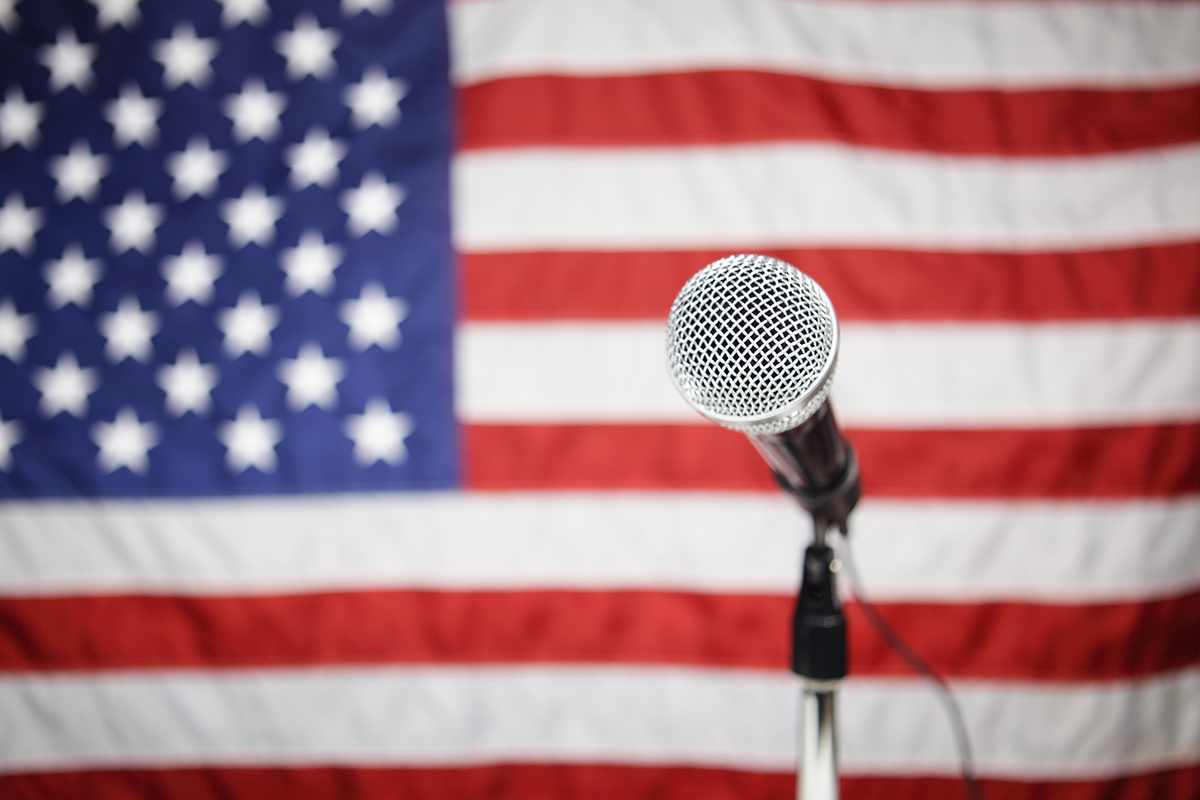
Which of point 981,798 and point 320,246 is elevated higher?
point 320,246

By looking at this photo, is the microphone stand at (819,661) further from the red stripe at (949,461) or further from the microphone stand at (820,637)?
the red stripe at (949,461)

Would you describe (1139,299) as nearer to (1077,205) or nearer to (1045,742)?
(1077,205)

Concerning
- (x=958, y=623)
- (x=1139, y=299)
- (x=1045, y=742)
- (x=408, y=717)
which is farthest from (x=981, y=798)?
(x=408, y=717)

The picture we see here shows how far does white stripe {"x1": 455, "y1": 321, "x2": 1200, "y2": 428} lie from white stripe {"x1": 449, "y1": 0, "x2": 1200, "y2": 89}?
1.47ft

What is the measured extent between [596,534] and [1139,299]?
3.34 ft

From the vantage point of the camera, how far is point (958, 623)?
1.19m

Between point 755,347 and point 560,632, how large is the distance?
0.91 metres

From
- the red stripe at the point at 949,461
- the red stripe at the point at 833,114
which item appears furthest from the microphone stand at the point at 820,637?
the red stripe at the point at 833,114

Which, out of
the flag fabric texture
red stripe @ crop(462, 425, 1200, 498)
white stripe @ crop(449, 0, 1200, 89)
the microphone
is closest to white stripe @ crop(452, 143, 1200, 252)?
the flag fabric texture

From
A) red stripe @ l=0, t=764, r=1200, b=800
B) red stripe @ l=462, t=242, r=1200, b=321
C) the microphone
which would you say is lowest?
red stripe @ l=0, t=764, r=1200, b=800

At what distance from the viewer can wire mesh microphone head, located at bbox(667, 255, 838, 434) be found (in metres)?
0.44

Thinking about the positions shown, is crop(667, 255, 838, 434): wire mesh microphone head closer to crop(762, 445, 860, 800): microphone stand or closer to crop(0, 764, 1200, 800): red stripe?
crop(762, 445, 860, 800): microphone stand

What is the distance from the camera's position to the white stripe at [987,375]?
1.16m

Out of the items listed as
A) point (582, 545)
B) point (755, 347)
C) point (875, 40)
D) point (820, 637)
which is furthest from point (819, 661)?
point (875, 40)
